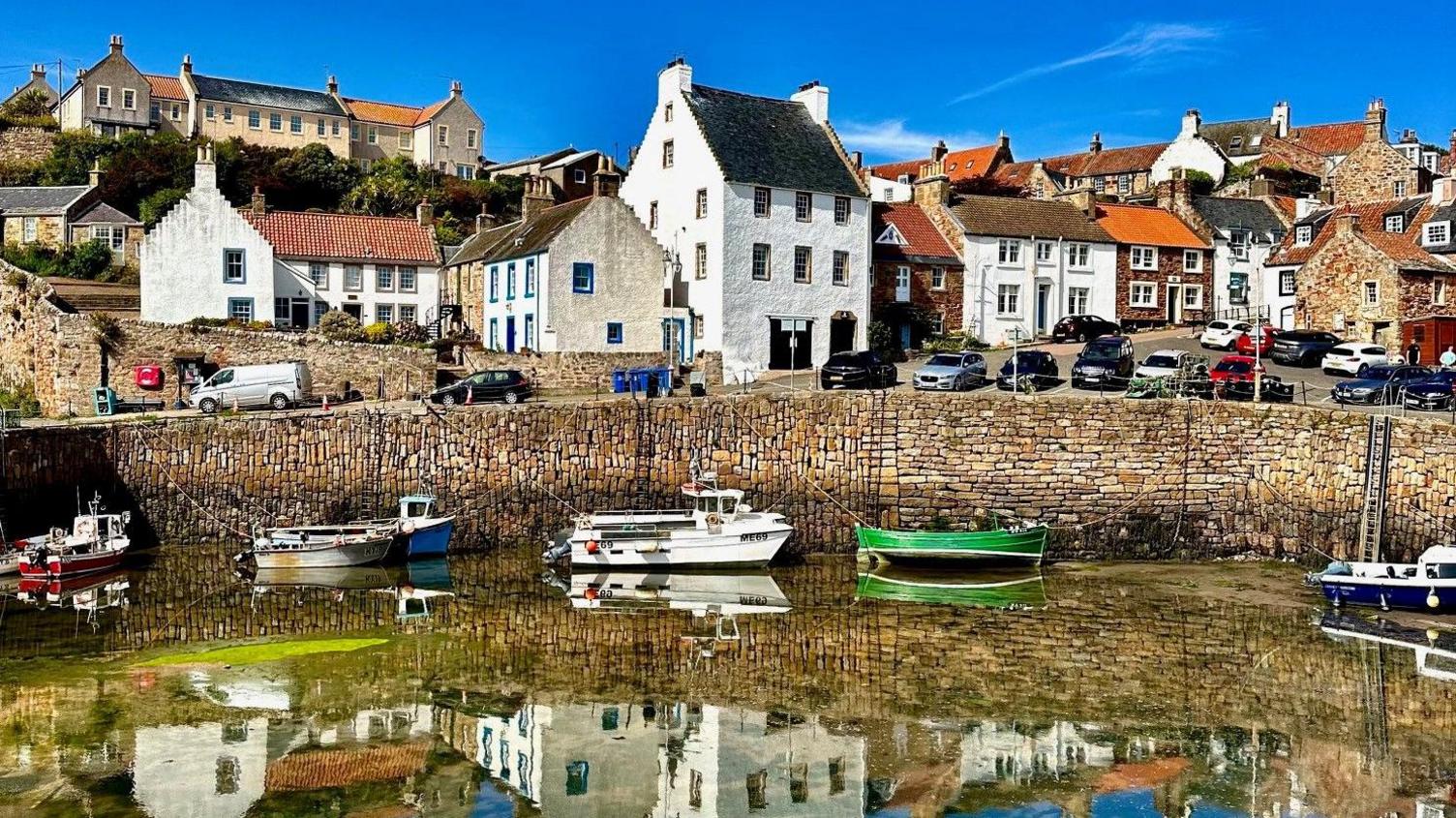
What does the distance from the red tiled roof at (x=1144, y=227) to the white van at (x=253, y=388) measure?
33.5 metres

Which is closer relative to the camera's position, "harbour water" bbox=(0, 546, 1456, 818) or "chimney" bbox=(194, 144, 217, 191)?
"harbour water" bbox=(0, 546, 1456, 818)

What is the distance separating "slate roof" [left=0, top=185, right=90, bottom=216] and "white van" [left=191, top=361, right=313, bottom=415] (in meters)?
24.2

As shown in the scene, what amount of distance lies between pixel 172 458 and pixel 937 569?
59.8 ft

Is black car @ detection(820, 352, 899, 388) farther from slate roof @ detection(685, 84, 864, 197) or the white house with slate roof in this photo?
slate roof @ detection(685, 84, 864, 197)

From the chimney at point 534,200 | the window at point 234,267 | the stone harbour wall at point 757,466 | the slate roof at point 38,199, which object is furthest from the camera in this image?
the slate roof at point 38,199

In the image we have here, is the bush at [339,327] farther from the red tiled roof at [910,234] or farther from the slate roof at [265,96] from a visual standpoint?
the slate roof at [265,96]

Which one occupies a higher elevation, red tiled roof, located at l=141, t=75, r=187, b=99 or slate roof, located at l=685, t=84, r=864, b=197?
red tiled roof, located at l=141, t=75, r=187, b=99

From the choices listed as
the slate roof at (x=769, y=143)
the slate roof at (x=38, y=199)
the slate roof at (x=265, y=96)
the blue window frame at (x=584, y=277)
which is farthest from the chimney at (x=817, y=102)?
the slate roof at (x=265, y=96)

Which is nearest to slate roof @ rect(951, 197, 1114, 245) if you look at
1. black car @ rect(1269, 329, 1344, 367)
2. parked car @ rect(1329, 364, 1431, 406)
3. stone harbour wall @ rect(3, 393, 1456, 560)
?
black car @ rect(1269, 329, 1344, 367)

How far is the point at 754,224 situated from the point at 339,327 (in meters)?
14.2

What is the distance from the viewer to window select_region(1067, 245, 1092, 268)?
52.3 meters

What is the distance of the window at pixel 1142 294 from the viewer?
54.0 m

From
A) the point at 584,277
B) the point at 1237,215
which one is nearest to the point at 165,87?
the point at 584,277

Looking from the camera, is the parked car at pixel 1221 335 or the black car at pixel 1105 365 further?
the parked car at pixel 1221 335
